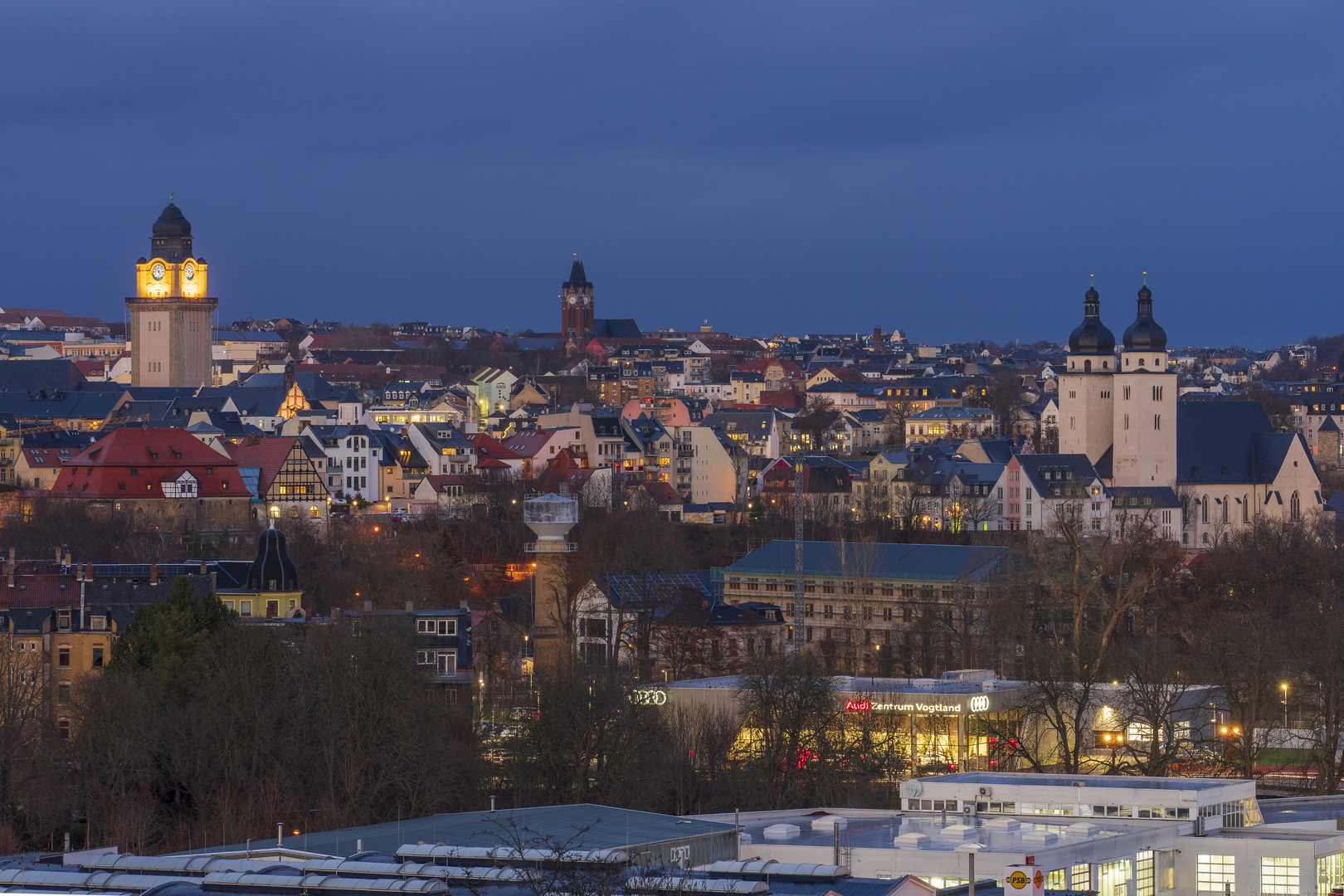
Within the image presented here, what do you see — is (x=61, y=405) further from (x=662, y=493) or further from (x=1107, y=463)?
(x=1107, y=463)

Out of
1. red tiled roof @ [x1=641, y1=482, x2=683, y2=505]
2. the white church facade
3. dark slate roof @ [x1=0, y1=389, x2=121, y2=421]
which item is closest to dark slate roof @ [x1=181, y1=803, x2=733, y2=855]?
red tiled roof @ [x1=641, y1=482, x2=683, y2=505]

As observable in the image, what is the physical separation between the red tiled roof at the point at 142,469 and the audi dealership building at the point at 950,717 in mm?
37070

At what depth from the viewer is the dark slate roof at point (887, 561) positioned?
252 feet

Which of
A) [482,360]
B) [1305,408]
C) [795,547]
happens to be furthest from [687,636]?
[482,360]

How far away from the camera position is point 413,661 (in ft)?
164

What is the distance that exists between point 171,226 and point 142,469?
1698 inches

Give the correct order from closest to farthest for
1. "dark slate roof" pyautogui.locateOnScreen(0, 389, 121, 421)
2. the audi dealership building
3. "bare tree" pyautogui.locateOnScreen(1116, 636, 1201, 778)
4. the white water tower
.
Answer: "bare tree" pyautogui.locateOnScreen(1116, 636, 1201, 778) < the audi dealership building < the white water tower < "dark slate roof" pyautogui.locateOnScreen(0, 389, 121, 421)

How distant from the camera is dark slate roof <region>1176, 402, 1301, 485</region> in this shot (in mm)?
104375

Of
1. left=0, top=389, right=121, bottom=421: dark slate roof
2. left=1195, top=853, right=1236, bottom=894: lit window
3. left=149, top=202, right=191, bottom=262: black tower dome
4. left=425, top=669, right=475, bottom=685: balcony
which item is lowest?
left=1195, top=853, right=1236, bottom=894: lit window

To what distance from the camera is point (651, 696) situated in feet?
175

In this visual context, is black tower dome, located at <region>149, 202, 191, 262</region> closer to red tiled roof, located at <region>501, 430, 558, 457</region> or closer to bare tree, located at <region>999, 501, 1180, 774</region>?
red tiled roof, located at <region>501, 430, 558, 457</region>

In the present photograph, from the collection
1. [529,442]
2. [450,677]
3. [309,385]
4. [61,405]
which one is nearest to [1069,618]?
[450,677]

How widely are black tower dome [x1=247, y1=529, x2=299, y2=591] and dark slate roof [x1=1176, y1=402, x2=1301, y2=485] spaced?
52.6m

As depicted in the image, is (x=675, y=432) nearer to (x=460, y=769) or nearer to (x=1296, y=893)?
(x=460, y=769)
